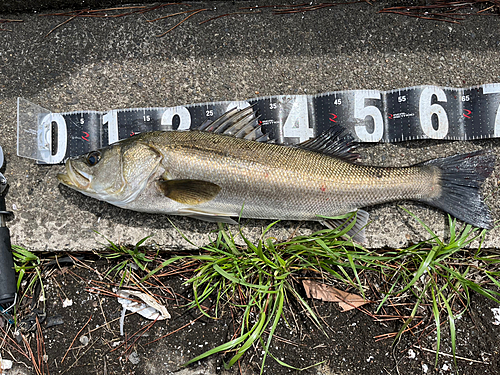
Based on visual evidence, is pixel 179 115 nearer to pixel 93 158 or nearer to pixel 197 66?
pixel 197 66

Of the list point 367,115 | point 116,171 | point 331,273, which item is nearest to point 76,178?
point 116,171

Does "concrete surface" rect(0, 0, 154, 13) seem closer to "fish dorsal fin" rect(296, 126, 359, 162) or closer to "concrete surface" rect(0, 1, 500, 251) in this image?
"concrete surface" rect(0, 1, 500, 251)

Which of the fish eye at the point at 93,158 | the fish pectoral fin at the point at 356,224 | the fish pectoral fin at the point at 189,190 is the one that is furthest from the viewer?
the fish pectoral fin at the point at 356,224

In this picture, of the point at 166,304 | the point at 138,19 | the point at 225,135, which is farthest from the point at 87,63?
the point at 166,304

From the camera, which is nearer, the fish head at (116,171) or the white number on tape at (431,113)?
the fish head at (116,171)

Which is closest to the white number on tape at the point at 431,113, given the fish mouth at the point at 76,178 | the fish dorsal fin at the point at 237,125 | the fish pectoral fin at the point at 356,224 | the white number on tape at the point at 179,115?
the fish pectoral fin at the point at 356,224

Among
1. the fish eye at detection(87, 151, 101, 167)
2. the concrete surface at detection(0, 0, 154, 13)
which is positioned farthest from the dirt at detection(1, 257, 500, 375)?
the concrete surface at detection(0, 0, 154, 13)

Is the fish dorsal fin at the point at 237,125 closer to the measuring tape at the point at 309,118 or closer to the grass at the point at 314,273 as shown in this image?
the measuring tape at the point at 309,118
